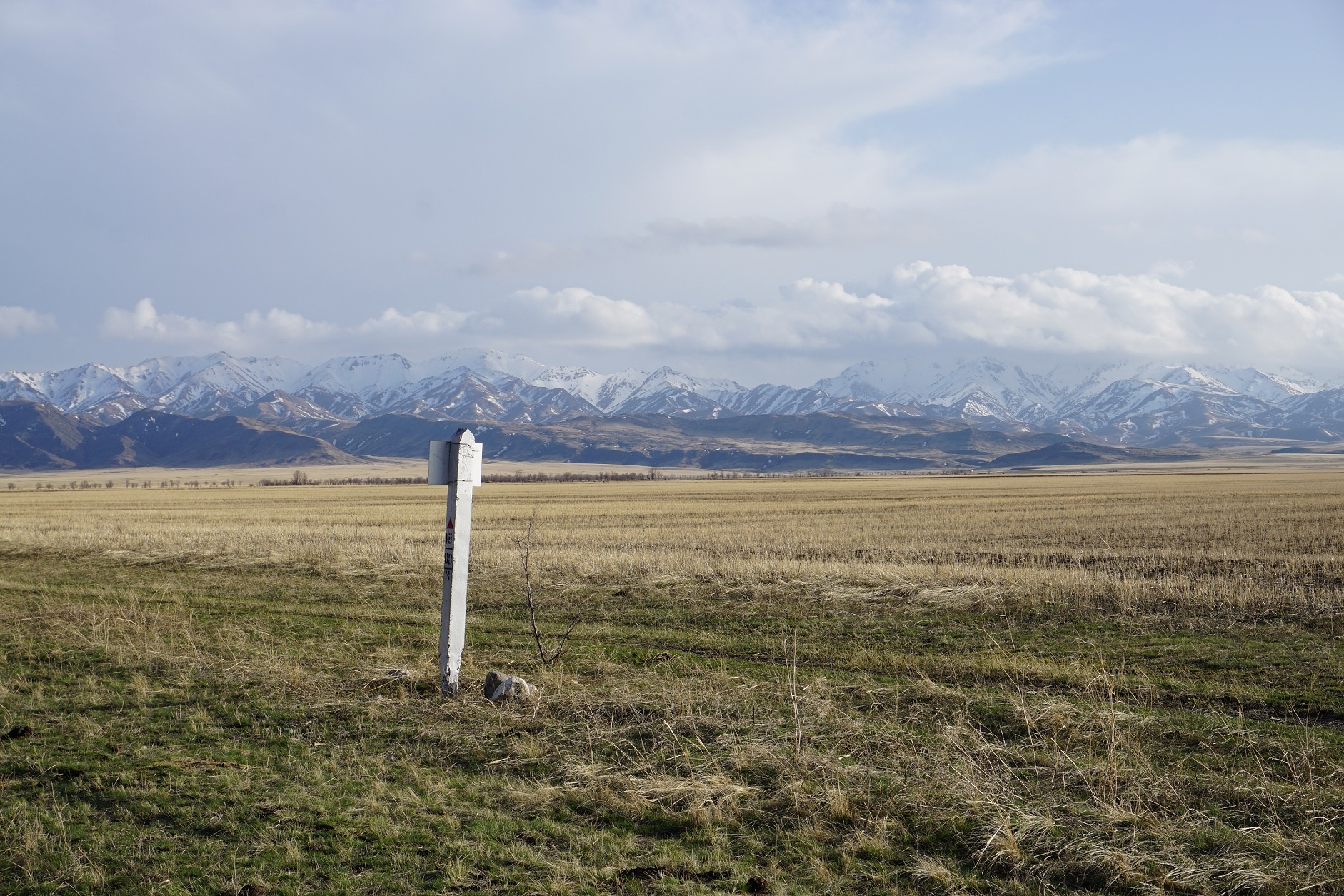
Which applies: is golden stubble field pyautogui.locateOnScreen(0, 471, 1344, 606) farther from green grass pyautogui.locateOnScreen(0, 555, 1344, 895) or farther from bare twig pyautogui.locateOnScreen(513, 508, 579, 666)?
green grass pyautogui.locateOnScreen(0, 555, 1344, 895)

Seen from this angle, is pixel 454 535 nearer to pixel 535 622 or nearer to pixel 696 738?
pixel 696 738

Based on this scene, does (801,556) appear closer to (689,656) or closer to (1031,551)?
(1031,551)

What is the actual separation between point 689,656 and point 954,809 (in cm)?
684

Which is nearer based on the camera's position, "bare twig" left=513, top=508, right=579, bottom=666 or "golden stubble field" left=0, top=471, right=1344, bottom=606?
"bare twig" left=513, top=508, right=579, bottom=666

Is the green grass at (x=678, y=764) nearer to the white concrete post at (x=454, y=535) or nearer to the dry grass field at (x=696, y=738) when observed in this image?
the dry grass field at (x=696, y=738)

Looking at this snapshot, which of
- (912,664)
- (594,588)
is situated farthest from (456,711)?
(594,588)

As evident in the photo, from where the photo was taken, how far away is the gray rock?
34.6 feet

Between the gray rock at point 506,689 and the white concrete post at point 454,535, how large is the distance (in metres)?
0.46

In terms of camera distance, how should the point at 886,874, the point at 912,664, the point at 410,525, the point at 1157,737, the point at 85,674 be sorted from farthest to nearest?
the point at 410,525 → the point at 912,664 → the point at 85,674 → the point at 1157,737 → the point at 886,874

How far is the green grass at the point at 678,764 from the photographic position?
6410 mm

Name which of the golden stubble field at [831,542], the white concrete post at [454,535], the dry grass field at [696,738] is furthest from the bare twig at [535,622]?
the golden stubble field at [831,542]

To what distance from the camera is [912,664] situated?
13094 mm

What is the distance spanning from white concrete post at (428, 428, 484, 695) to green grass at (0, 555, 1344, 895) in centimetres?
41

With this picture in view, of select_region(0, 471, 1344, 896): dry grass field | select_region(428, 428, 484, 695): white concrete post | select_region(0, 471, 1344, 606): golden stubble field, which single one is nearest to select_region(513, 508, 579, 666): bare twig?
select_region(0, 471, 1344, 896): dry grass field
